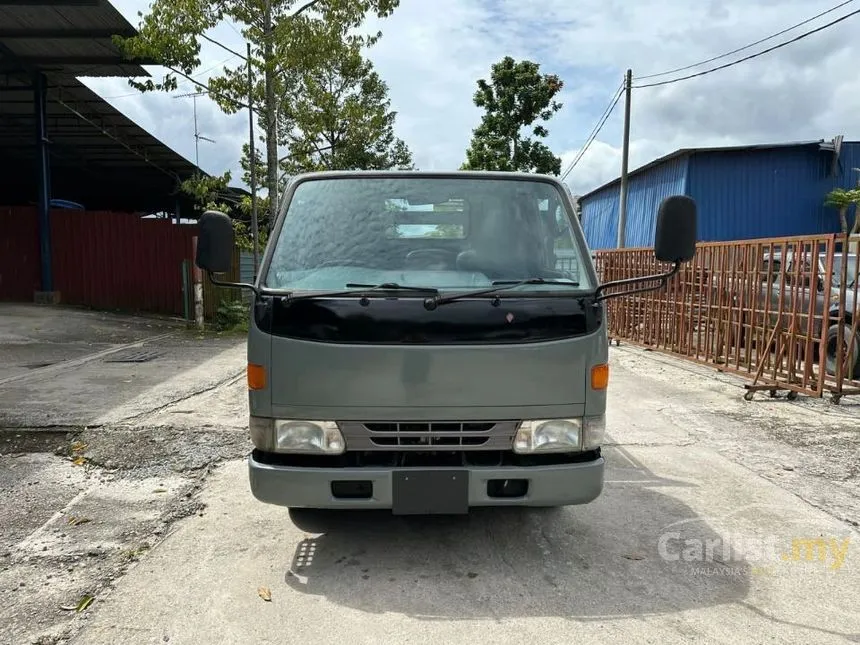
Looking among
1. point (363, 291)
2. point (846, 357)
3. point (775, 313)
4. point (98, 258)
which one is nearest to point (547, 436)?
point (363, 291)

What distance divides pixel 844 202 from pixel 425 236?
797 inches

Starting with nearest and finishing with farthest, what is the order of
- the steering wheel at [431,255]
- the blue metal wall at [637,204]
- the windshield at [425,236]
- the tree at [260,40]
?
1. the windshield at [425,236]
2. the steering wheel at [431,255]
3. the tree at [260,40]
4. the blue metal wall at [637,204]

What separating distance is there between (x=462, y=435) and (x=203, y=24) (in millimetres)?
11998

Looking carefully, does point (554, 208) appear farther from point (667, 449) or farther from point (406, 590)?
point (667, 449)

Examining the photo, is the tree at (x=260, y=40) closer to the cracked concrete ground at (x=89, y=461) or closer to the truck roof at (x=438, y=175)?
the cracked concrete ground at (x=89, y=461)

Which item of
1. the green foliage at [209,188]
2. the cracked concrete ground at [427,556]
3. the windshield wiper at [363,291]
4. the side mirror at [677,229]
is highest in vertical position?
the green foliage at [209,188]

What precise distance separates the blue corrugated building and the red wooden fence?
579 inches

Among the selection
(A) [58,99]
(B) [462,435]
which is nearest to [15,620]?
(B) [462,435]

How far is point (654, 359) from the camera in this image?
1030 centimetres

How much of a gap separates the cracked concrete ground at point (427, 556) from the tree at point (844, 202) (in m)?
16.6

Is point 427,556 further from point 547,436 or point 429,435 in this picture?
point 547,436

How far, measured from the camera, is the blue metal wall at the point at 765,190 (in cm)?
1961

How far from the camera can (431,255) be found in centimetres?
346

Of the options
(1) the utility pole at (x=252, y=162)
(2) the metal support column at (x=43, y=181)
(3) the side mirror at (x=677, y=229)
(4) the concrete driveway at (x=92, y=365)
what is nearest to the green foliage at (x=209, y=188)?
(1) the utility pole at (x=252, y=162)
